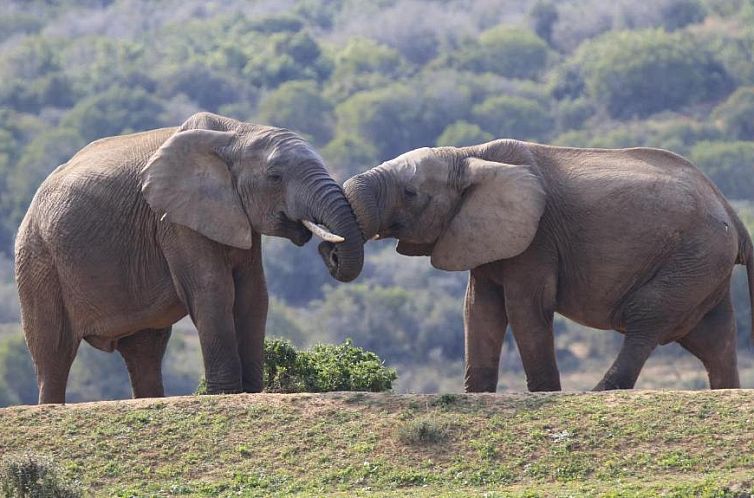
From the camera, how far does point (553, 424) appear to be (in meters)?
16.3

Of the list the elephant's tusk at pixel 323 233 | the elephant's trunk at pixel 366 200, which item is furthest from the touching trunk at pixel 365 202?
the elephant's tusk at pixel 323 233

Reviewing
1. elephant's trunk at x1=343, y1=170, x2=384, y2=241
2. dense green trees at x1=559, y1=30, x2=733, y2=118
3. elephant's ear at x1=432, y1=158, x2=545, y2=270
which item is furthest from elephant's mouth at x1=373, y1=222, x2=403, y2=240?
dense green trees at x1=559, y1=30, x2=733, y2=118

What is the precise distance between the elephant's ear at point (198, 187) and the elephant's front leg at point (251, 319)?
542 mm

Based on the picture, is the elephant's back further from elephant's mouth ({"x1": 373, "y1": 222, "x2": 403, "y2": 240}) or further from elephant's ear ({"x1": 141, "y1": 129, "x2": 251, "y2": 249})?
elephant's mouth ({"x1": 373, "y1": 222, "x2": 403, "y2": 240})

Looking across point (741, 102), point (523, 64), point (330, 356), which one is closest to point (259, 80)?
point (523, 64)

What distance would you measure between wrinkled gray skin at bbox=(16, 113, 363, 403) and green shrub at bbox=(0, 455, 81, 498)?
10.4 feet

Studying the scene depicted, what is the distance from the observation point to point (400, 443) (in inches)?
639

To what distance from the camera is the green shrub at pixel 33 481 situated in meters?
15.2

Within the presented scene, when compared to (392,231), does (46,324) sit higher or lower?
lower

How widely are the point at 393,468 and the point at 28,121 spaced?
3544 inches

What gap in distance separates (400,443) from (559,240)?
3.36 meters

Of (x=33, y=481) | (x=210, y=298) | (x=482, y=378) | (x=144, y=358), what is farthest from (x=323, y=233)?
(x=33, y=481)

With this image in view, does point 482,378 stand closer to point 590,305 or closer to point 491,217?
point 590,305

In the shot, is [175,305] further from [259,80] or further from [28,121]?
[259,80]
